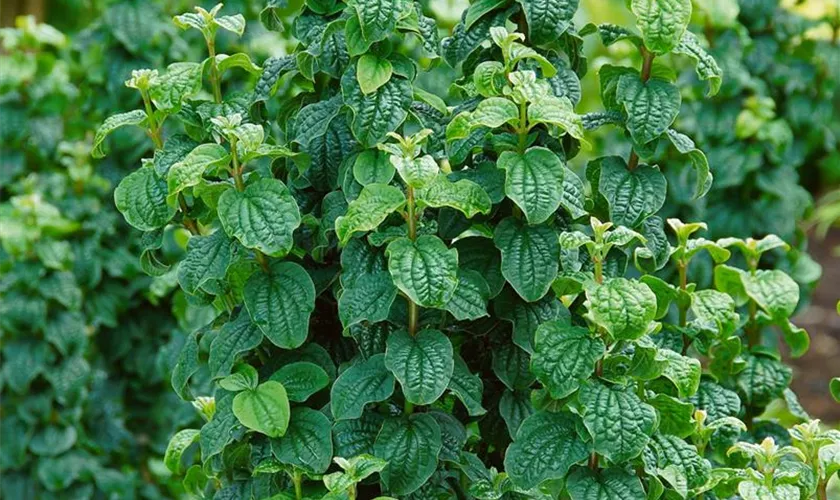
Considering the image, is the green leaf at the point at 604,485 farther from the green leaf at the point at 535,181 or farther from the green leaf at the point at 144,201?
the green leaf at the point at 144,201

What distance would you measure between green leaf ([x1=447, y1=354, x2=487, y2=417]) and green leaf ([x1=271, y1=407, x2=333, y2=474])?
0.21 metres

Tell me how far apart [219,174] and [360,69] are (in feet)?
1.03

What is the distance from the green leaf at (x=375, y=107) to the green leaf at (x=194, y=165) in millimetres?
207

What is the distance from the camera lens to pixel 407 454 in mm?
1952

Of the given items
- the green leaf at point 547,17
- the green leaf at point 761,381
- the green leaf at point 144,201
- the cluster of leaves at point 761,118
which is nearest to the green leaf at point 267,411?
the green leaf at point 144,201

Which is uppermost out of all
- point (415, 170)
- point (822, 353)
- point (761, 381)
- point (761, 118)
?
point (415, 170)

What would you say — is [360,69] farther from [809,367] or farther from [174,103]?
[809,367]

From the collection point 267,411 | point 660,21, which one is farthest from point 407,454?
point 660,21

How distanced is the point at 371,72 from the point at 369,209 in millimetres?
238

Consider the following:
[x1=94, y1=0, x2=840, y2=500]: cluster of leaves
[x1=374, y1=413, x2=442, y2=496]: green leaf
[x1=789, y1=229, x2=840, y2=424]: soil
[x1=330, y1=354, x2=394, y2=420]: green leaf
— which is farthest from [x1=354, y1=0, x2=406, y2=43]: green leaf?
[x1=789, y1=229, x2=840, y2=424]: soil

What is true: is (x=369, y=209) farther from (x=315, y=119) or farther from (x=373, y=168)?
(x=315, y=119)

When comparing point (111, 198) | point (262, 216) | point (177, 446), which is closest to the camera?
point (262, 216)

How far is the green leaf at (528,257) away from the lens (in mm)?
1920

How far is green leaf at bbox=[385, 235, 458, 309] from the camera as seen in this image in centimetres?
182
